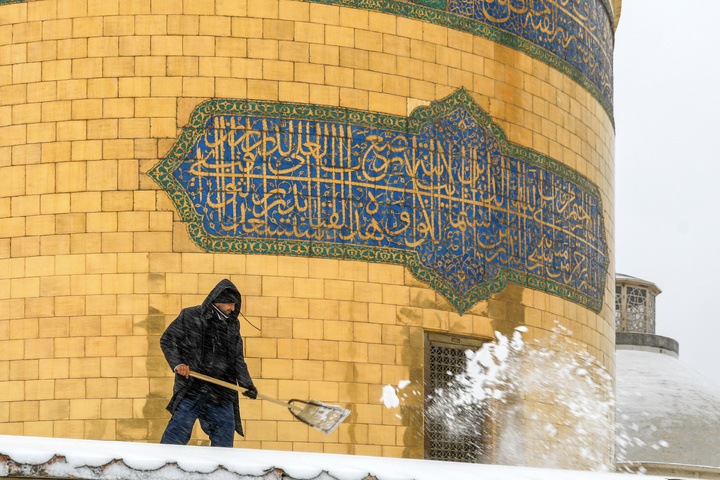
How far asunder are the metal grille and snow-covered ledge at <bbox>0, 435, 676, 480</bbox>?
308cm

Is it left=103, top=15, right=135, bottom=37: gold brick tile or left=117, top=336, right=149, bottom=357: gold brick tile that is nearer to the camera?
left=117, top=336, right=149, bottom=357: gold brick tile

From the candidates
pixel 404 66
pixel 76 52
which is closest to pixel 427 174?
pixel 404 66

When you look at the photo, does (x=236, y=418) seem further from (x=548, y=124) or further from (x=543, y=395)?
(x=548, y=124)

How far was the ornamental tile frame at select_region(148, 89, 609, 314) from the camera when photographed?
7.44 metres

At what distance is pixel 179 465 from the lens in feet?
13.4

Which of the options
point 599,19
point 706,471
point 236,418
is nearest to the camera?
point 236,418

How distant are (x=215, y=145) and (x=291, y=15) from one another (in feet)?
3.19

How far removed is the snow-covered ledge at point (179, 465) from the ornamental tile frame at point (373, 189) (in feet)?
9.78

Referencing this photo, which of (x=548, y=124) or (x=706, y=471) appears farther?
(x=706, y=471)

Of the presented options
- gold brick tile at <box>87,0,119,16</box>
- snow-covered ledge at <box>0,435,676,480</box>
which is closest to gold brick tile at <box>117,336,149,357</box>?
gold brick tile at <box>87,0,119,16</box>

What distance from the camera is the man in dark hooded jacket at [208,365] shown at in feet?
19.3

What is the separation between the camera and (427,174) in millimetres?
7934

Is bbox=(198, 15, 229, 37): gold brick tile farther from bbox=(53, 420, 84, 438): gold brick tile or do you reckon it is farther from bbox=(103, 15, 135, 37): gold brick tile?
bbox=(53, 420, 84, 438): gold brick tile

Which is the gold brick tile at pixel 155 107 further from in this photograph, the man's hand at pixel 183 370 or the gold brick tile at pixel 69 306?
the man's hand at pixel 183 370
